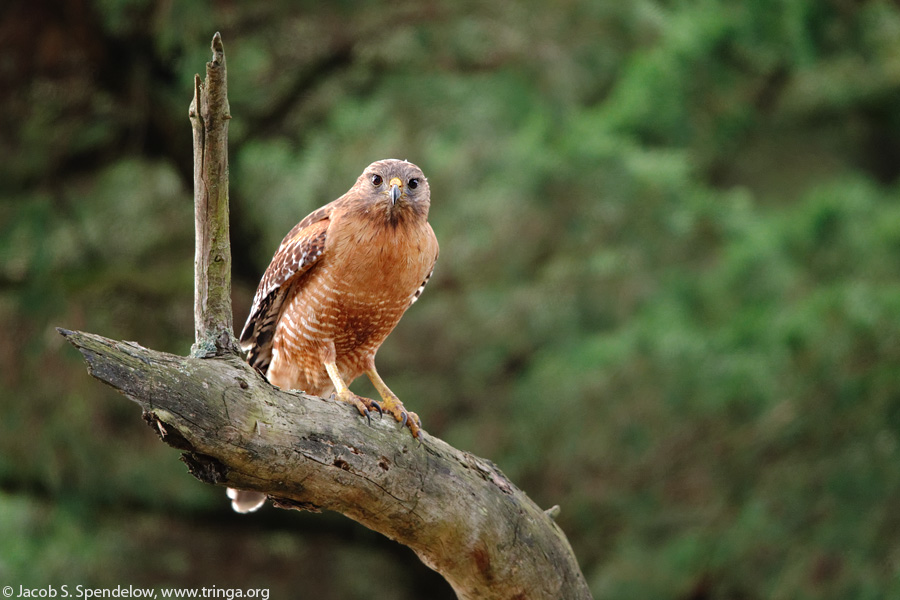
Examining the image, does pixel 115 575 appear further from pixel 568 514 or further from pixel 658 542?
pixel 658 542

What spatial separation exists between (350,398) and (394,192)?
0.79 metres

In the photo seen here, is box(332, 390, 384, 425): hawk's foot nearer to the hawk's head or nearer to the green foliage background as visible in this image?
the hawk's head

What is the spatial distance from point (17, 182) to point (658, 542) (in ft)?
15.3

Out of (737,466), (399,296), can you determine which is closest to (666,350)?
(737,466)

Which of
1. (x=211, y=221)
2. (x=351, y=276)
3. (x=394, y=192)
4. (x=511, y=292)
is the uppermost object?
(x=511, y=292)

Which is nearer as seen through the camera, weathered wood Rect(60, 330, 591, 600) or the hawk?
weathered wood Rect(60, 330, 591, 600)

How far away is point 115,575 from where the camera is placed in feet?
20.6

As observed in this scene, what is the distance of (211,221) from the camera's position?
2514mm

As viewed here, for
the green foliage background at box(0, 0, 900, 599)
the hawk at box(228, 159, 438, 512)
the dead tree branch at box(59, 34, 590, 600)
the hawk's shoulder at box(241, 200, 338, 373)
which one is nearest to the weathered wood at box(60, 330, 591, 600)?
the dead tree branch at box(59, 34, 590, 600)

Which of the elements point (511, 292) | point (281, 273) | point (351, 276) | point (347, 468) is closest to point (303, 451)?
point (347, 468)

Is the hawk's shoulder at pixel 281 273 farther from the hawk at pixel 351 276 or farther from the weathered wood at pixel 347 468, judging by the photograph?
the weathered wood at pixel 347 468

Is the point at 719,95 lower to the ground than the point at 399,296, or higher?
higher

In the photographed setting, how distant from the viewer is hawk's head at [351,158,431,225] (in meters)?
3.56

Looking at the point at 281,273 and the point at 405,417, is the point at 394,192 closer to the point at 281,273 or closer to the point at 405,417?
the point at 281,273
